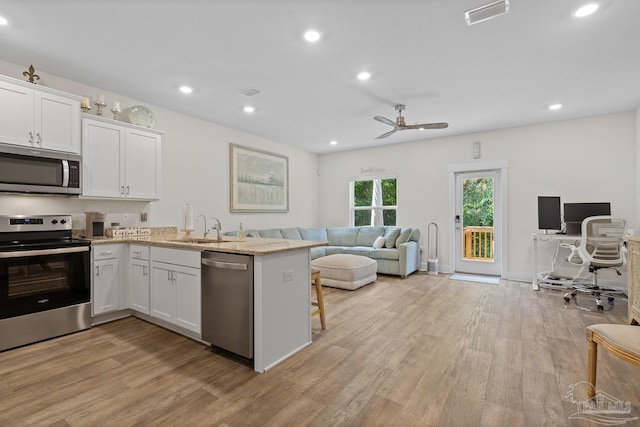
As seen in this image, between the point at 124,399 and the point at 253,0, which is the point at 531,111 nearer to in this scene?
the point at 253,0

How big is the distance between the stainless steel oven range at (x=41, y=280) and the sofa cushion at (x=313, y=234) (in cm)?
402

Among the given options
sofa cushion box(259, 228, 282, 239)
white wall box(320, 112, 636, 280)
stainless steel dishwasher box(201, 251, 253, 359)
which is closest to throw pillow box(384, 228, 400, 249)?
white wall box(320, 112, 636, 280)

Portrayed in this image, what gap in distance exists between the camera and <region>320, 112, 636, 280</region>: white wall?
4.51 metres

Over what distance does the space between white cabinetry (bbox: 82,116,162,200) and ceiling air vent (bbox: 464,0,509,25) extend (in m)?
3.64

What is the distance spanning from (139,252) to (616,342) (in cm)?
397

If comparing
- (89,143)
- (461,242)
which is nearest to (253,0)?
(89,143)

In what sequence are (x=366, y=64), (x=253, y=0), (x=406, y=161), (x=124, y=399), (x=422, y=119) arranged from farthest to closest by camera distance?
1. (x=406, y=161)
2. (x=422, y=119)
3. (x=366, y=64)
4. (x=253, y=0)
5. (x=124, y=399)

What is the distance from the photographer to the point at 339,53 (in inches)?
110

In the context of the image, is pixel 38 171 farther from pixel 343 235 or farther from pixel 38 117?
pixel 343 235

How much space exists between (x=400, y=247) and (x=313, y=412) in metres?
4.03

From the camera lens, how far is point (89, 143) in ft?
10.6

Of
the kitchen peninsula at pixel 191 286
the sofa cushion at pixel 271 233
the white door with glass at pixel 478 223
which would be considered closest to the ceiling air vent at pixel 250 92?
the kitchen peninsula at pixel 191 286

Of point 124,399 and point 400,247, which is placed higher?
point 400,247

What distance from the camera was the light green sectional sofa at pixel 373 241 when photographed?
18.0ft
